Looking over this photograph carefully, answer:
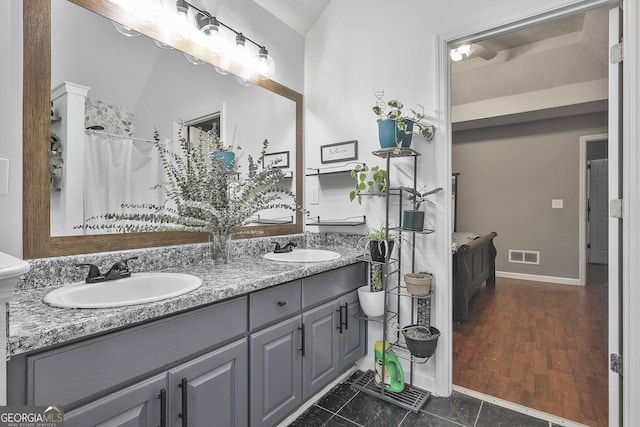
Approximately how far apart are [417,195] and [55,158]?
1743 millimetres

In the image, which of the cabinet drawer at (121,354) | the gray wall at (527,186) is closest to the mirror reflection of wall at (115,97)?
the cabinet drawer at (121,354)

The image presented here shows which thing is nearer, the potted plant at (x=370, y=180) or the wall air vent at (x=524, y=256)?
the potted plant at (x=370, y=180)

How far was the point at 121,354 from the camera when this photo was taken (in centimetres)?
94

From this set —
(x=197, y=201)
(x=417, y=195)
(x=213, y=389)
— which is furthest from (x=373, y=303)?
(x=197, y=201)

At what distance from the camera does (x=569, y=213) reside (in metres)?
4.64

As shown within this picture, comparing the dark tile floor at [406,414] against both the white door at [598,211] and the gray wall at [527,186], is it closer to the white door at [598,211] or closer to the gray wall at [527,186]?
the gray wall at [527,186]

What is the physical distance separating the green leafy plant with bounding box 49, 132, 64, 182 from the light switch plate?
0.13m

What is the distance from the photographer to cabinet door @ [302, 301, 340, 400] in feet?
5.50

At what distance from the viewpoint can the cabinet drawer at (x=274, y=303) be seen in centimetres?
138

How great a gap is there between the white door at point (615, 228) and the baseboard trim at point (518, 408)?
0.20m

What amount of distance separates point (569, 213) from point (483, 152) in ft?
4.98

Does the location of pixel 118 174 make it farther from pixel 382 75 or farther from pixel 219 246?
pixel 382 75

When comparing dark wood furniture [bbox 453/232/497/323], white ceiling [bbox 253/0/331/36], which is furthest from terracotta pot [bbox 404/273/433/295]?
white ceiling [bbox 253/0/331/36]

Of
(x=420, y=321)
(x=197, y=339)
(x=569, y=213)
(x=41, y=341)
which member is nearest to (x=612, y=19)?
(x=420, y=321)
